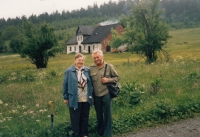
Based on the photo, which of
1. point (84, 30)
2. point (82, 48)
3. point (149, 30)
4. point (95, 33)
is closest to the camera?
point (149, 30)

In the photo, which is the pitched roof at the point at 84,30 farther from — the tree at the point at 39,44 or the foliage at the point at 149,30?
the foliage at the point at 149,30

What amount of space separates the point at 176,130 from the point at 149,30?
23058 mm

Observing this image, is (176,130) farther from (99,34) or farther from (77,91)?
(99,34)

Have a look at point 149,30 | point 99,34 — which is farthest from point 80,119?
point 99,34

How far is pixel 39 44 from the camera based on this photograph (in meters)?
32.0

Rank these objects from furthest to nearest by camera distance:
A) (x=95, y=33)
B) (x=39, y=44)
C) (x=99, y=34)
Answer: (x=95, y=33), (x=99, y=34), (x=39, y=44)

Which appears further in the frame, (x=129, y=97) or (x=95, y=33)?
(x=95, y=33)

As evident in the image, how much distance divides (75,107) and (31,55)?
27894 mm

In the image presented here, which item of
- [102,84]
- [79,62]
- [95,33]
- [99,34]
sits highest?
[95,33]

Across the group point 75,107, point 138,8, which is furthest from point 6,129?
point 138,8

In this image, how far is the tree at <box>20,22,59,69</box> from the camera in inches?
1245

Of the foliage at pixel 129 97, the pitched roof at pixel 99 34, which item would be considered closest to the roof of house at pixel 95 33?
the pitched roof at pixel 99 34

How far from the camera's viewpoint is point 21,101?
1034 cm

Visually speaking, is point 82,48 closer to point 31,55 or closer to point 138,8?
point 31,55
